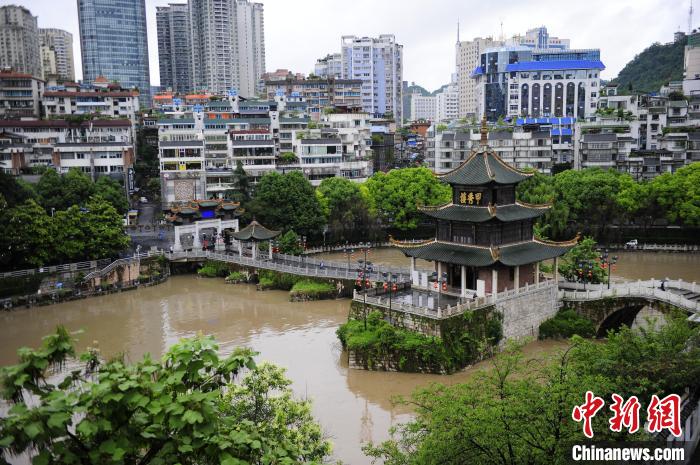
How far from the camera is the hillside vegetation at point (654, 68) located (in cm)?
11200

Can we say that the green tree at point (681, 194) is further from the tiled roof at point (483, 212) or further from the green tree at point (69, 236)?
the green tree at point (69, 236)

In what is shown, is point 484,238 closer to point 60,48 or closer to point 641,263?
point 641,263

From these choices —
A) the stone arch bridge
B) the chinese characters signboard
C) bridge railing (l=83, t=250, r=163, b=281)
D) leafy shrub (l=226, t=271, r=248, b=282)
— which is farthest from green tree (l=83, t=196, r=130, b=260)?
the stone arch bridge

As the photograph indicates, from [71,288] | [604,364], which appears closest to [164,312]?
[71,288]

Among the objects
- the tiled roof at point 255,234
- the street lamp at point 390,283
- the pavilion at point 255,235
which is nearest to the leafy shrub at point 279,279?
the pavilion at point 255,235

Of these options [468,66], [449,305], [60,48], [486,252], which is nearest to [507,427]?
[449,305]

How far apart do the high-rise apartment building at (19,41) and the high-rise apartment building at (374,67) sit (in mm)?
66241

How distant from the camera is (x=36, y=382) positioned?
9.53 metres

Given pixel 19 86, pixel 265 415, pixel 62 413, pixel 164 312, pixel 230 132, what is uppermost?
pixel 19 86

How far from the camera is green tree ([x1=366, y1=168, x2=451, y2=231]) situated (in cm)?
6116

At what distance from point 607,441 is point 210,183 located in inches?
2238

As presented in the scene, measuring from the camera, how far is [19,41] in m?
137

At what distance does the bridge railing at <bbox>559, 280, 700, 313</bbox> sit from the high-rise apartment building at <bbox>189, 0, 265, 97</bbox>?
114531mm

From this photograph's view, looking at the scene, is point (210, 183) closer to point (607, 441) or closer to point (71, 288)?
point (71, 288)
